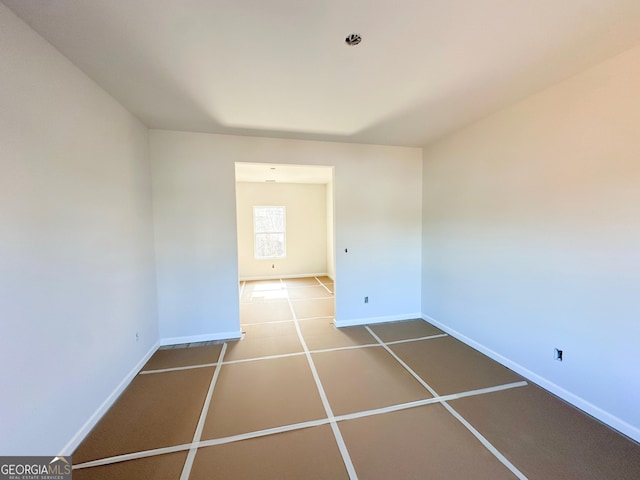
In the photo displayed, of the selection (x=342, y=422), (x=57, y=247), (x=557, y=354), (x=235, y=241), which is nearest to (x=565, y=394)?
(x=557, y=354)

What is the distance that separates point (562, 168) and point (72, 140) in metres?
3.77

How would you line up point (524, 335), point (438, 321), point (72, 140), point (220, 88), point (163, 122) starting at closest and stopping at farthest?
point (72, 140)
point (220, 88)
point (524, 335)
point (163, 122)
point (438, 321)

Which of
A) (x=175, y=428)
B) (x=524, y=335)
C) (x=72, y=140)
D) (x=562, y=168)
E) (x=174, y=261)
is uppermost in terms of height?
(x=72, y=140)

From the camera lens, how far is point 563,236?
207 centimetres

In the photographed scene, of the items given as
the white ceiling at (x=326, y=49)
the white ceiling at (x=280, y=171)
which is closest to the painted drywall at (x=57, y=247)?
the white ceiling at (x=326, y=49)

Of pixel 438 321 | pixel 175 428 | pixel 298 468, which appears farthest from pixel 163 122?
pixel 438 321

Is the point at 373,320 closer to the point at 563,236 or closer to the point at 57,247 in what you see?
the point at 563,236

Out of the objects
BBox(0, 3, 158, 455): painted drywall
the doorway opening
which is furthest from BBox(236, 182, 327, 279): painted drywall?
BBox(0, 3, 158, 455): painted drywall

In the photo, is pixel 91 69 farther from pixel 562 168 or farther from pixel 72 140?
pixel 562 168

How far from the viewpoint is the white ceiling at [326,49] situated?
130 centimetres

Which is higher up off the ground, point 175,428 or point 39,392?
point 39,392

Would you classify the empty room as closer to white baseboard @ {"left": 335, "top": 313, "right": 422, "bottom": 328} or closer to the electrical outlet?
the electrical outlet

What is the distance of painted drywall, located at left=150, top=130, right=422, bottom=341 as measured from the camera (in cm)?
305

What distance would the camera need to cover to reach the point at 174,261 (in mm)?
3092
